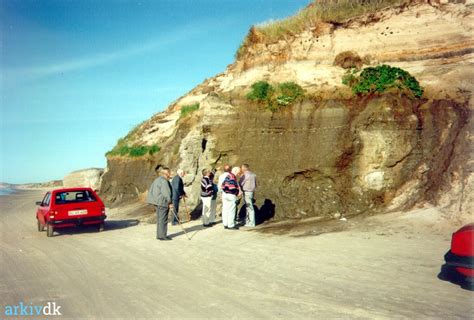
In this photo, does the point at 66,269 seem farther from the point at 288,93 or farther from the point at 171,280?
the point at 288,93

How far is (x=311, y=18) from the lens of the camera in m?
18.8

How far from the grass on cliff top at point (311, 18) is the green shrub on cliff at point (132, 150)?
9.57m

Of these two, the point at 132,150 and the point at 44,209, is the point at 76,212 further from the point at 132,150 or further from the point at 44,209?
the point at 132,150

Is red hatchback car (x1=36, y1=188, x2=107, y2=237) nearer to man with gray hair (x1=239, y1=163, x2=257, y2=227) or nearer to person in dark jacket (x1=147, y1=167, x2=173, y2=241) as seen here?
person in dark jacket (x1=147, y1=167, x2=173, y2=241)

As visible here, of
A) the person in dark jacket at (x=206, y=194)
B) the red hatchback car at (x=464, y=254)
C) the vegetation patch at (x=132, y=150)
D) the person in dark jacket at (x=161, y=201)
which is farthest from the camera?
the vegetation patch at (x=132, y=150)

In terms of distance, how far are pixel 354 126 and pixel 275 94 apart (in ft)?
12.0

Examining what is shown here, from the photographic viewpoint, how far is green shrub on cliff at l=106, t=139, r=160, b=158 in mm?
26975

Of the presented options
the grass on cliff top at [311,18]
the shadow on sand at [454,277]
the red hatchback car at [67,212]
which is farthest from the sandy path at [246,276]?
the grass on cliff top at [311,18]

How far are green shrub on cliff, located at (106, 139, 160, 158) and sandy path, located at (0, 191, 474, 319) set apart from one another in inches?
570

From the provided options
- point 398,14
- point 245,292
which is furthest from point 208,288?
point 398,14

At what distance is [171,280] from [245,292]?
5.26ft

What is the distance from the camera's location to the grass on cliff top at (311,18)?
18250 mm

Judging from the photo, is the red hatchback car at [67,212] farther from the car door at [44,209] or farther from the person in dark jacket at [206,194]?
the person in dark jacket at [206,194]

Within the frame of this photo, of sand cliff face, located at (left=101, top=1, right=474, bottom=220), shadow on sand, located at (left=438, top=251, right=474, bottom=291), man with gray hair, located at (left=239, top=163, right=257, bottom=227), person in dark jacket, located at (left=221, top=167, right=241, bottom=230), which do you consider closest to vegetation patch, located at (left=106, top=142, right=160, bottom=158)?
sand cliff face, located at (left=101, top=1, right=474, bottom=220)
